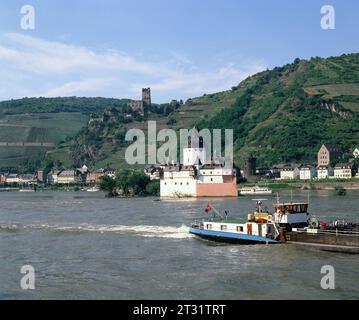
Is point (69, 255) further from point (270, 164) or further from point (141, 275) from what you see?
point (270, 164)

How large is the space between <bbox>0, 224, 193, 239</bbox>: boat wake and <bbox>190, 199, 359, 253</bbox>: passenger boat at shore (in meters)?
2.91

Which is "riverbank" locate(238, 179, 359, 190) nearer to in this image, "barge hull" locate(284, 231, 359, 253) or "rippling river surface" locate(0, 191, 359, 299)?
"rippling river surface" locate(0, 191, 359, 299)

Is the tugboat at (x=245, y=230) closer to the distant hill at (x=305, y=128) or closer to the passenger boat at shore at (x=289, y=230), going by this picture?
the passenger boat at shore at (x=289, y=230)

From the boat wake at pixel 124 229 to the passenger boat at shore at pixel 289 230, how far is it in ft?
9.55

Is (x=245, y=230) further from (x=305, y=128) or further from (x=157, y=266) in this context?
(x=305, y=128)

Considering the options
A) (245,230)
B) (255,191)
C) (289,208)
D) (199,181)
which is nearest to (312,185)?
(255,191)

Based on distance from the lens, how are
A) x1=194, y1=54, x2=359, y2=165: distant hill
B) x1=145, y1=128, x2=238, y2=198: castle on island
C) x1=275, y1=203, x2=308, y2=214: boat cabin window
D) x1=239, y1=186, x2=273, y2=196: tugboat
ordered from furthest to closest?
x1=194, y1=54, x2=359, y2=165: distant hill, x1=239, y1=186, x2=273, y2=196: tugboat, x1=145, y1=128, x2=238, y2=198: castle on island, x1=275, y1=203, x2=308, y2=214: boat cabin window

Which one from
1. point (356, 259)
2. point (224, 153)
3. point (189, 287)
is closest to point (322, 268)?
point (356, 259)

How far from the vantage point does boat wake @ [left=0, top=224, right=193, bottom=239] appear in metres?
45.9

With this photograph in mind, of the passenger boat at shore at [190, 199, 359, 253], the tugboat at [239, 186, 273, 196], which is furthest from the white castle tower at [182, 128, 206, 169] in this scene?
the passenger boat at shore at [190, 199, 359, 253]

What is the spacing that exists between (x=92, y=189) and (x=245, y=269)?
145387 mm

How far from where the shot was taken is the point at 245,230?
41.2 m

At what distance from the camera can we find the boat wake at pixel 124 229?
45906mm
